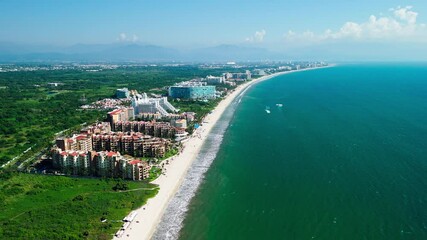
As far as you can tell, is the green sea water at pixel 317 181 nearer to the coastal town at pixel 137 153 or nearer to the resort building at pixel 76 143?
the coastal town at pixel 137 153

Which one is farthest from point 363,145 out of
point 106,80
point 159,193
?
point 106,80

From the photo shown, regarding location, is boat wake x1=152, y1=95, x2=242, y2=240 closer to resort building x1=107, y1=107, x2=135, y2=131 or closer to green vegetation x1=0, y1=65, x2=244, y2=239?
green vegetation x1=0, y1=65, x2=244, y2=239

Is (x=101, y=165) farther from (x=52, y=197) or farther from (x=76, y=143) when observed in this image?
(x=76, y=143)

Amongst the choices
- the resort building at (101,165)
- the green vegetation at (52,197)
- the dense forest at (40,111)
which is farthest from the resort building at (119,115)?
the resort building at (101,165)

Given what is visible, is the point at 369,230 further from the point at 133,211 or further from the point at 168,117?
the point at 168,117

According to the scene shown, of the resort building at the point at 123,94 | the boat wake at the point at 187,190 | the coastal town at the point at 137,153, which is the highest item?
the resort building at the point at 123,94

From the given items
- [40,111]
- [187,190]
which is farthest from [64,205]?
[40,111]
